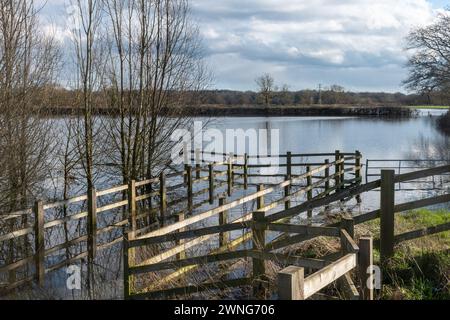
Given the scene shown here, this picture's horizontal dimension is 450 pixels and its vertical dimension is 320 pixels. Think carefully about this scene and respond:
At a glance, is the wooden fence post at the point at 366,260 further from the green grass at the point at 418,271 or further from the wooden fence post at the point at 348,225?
the wooden fence post at the point at 348,225

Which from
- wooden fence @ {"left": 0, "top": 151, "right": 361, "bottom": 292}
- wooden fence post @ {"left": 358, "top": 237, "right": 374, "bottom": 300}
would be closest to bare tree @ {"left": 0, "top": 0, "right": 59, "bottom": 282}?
wooden fence @ {"left": 0, "top": 151, "right": 361, "bottom": 292}

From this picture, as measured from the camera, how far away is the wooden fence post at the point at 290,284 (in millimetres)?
3473

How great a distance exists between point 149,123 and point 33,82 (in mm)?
4820

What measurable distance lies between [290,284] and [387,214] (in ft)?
15.9

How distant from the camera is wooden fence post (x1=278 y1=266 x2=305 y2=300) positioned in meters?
3.47

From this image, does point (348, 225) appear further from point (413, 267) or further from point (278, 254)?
point (413, 267)

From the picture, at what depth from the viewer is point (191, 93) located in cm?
1961

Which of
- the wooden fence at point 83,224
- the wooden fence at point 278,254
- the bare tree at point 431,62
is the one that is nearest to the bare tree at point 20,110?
the wooden fence at point 83,224

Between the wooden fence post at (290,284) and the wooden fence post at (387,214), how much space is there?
4.72 metres

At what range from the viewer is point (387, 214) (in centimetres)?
790

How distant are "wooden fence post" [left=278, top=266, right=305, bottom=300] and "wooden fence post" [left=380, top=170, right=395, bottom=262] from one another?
186 inches

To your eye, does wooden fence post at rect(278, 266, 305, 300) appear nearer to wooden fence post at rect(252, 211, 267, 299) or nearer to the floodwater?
wooden fence post at rect(252, 211, 267, 299)

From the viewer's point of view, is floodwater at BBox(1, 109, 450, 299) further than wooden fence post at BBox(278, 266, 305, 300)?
Yes
